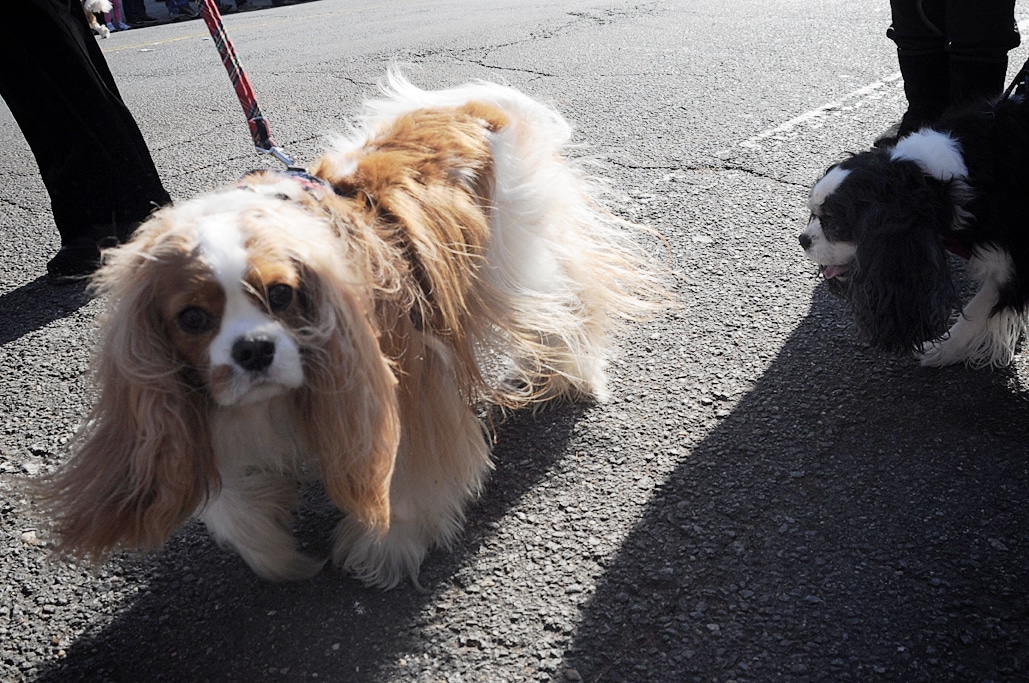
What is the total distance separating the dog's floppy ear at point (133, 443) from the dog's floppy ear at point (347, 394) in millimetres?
230

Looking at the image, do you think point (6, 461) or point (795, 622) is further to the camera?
point (6, 461)

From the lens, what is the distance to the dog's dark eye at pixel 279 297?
160 centimetres

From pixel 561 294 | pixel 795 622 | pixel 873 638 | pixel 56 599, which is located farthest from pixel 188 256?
pixel 873 638

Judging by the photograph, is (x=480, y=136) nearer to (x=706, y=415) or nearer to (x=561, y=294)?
(x=561, y=294)

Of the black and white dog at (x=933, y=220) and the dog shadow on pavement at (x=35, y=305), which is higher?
the black and white dog at (x=933, y=220)

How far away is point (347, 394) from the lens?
1689 mm

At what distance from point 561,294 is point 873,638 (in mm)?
1210

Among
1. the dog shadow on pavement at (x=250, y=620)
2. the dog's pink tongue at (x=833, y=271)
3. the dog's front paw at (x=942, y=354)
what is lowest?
the dog shadow on pavement at (x=250, y=620)

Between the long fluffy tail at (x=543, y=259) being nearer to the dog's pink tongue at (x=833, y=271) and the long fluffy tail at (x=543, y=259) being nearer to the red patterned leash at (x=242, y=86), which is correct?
the red patterned leash at (x=242, y=86)

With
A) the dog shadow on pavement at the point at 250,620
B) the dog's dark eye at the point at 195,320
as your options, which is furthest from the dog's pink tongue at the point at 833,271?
the dog's dark eye at the point at 195,320

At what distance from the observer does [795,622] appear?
5.98ft

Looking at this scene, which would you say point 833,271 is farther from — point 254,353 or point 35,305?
point 35,305

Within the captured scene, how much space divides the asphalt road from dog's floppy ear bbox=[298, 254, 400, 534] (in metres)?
0.37

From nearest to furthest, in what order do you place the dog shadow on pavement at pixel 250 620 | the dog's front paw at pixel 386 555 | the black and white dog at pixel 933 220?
the dog shadow on pavement at pixel 250 620
the dog's front paw at pixel 386 555
the black and white dog at pixel 933 220
